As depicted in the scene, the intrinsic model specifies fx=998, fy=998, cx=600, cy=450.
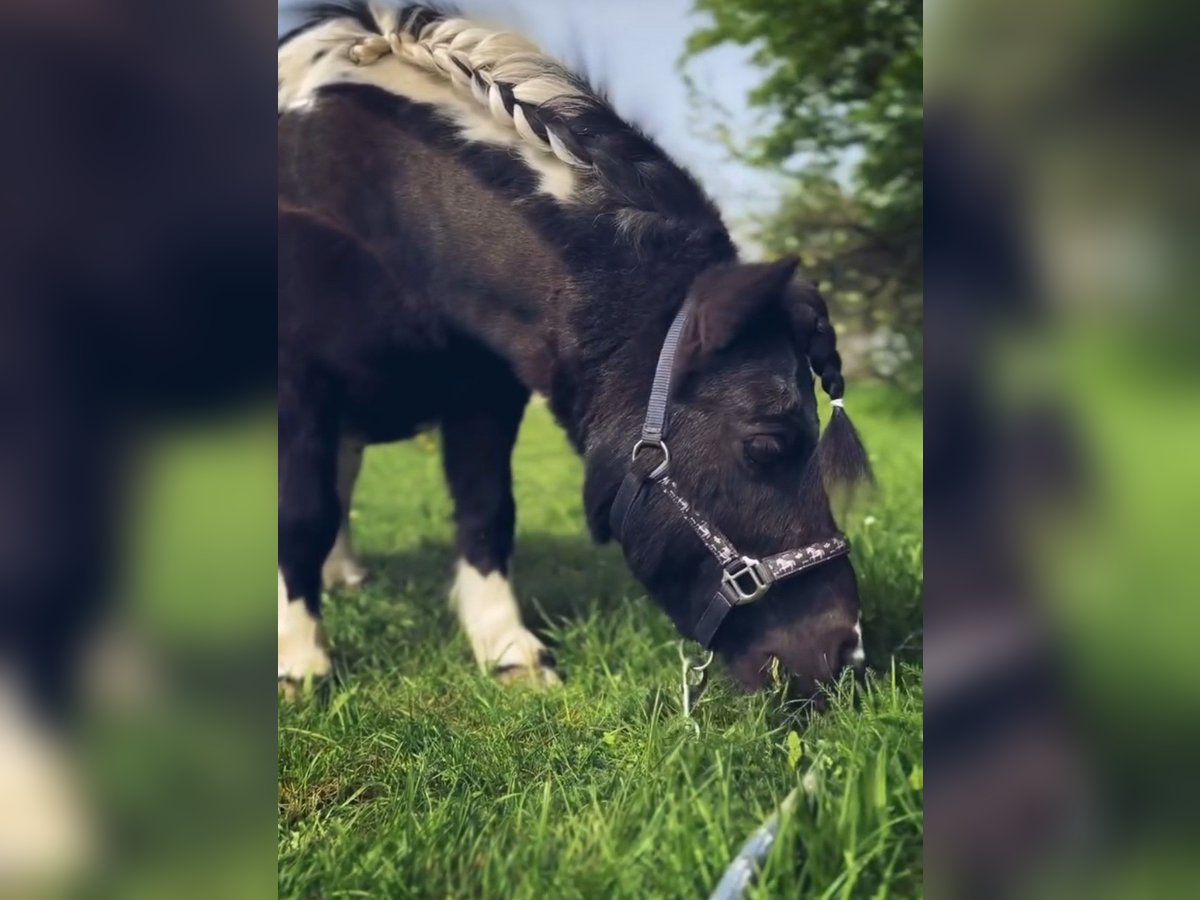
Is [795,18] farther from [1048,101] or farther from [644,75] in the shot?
[1048,101]

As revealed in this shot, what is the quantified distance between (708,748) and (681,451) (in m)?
0.59

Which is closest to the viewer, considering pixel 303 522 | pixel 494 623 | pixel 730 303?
pixel 730 303

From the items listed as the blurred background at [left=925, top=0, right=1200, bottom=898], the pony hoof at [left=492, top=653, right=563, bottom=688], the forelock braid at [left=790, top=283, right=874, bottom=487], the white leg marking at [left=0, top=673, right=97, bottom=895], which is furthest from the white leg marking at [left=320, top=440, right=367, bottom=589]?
the blurred background at [left=925, top=0, right=1200, bottom=898]

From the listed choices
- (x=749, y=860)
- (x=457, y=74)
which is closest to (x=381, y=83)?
(x=457, y=74)

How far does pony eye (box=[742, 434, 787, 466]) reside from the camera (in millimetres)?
1995

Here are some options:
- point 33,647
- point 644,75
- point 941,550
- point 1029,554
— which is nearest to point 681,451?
point 941,550

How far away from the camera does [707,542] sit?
2021mm

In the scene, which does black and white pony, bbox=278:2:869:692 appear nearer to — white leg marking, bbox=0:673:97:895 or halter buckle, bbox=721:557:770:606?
halter buckle, bbox=721:557:770:606

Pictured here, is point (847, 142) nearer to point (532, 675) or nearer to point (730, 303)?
point (730, 303)

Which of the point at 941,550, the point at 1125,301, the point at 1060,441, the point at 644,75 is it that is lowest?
the point at 941,550

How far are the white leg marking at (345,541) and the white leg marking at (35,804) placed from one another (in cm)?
75

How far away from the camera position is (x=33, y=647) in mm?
1711

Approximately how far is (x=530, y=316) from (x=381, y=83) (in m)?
0.65

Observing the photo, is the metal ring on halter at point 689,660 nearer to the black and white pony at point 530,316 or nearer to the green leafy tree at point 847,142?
the black and white pony at point 530,316
